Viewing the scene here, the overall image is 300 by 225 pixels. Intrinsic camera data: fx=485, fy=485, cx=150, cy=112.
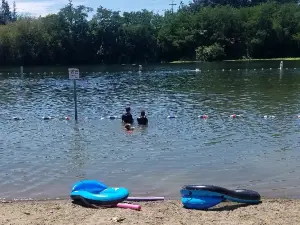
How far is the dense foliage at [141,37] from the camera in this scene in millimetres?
105562

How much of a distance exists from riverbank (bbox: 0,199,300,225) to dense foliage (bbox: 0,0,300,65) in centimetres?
9532

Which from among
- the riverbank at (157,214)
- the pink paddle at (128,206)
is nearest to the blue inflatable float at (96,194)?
the pink paddle at (128,206)

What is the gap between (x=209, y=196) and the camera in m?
11.9

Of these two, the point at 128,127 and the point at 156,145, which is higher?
the point at 128,127

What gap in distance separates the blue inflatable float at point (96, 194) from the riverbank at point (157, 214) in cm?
30

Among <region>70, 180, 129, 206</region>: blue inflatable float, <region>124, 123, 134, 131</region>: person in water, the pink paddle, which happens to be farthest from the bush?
the pink paddle

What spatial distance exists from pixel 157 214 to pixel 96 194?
2.06m

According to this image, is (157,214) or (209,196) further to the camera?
(209,196)

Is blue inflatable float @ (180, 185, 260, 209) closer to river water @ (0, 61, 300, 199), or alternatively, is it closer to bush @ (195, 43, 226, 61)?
river water @ (0, 61, 300, 199)

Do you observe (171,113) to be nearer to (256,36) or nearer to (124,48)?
(124,48)

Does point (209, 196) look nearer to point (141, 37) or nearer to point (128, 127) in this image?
point (128, 127)

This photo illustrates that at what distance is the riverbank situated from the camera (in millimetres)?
Answer: 10578

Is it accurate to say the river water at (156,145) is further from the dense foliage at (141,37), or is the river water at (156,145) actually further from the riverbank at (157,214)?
the dense foliage at (141,37)

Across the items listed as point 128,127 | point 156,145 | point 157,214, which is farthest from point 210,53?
point 157,214
